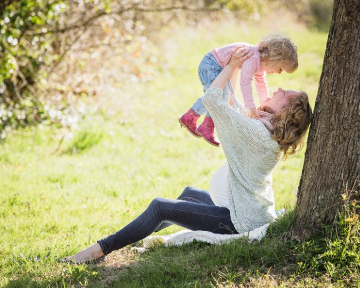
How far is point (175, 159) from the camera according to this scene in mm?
5734

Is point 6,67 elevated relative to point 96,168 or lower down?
elevated

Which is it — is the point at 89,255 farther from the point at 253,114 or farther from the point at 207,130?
the point at 253,114

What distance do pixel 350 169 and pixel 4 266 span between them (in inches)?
103

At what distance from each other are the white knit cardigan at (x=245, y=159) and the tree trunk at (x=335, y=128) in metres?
0.31

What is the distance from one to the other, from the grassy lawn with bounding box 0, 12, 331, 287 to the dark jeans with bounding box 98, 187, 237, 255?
0.18 meters

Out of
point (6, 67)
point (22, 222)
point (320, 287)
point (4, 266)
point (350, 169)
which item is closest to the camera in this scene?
point (320, 287)

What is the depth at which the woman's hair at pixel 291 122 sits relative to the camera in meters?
2.79

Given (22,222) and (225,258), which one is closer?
(225,258)

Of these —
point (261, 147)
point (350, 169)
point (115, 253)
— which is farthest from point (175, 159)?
point (350, 169)

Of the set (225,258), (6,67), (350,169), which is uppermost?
(6,67)

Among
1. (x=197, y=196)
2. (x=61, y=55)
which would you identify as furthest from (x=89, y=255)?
(x=61, y=55)

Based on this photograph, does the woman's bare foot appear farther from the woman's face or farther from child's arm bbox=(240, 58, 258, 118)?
the woman's face

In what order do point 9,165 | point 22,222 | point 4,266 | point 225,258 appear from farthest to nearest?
point 9,165, point 22,222, point 4,266, point 225,258

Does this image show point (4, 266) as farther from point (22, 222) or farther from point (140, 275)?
point (140, 275)
